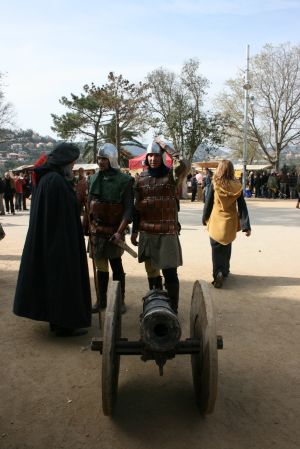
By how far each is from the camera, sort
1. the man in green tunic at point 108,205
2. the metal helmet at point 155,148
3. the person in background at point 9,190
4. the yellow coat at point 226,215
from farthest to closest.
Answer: the person in background at point 9,190, the yellow coat at point 226,215, the man in green tunic at point 108,205, the metal helmet at point 155,148

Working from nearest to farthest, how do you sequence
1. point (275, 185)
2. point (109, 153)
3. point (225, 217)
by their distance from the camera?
point (109, 153)
point (225, 217)
point (275, 185)

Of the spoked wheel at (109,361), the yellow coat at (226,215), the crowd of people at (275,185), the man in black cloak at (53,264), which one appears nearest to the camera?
the spoked wheel at (109,361)

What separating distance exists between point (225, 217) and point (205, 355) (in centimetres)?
363

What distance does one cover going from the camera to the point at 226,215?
645 cm

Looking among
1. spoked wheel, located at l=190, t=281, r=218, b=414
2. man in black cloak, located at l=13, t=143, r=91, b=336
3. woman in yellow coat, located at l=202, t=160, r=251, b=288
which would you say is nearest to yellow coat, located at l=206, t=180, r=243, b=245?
woman in yellow coat, located at l=202, t=160, r=251, b=288

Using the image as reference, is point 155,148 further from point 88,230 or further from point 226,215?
point 226,215

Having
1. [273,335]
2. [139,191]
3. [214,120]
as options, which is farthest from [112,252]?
[214,120]

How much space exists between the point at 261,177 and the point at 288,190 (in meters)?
1.92

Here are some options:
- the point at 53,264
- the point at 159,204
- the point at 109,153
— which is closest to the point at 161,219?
the point at 159,204

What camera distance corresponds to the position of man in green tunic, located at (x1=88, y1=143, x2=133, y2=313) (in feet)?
15.9

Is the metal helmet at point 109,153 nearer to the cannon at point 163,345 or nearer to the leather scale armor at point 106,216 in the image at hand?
the leather scale armor at point 106,216

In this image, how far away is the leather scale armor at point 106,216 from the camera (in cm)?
491

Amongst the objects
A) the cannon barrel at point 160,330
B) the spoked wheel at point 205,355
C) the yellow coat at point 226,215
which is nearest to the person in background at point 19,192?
the yellow coat at point 226,215

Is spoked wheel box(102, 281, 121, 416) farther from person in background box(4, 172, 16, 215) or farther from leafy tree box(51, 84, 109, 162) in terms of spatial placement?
leafy tree box(51, 84, 109, 162)
